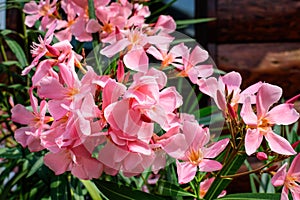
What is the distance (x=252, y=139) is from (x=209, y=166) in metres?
0.06

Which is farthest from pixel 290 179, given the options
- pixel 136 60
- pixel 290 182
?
pixel 136 60

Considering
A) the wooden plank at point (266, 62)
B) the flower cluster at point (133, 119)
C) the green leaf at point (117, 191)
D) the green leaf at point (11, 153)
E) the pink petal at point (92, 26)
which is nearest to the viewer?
the flower cluster at point (133, 119)

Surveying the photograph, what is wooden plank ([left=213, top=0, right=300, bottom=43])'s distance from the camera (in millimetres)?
1947

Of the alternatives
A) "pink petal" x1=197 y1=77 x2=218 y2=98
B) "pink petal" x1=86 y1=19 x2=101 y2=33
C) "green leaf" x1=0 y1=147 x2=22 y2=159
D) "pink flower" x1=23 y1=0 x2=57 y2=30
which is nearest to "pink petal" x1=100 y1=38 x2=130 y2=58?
"pink petal" x1=197 y1=77 x2=218 y2=98

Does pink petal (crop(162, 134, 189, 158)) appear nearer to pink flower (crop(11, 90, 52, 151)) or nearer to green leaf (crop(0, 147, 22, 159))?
pink flower (crop(11, 90, 52, 151))

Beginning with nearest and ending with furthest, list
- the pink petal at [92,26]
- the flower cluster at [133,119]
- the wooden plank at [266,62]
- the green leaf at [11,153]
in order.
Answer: the flower cluster at [133,119]
the pink petal at [92,26]
the green leaf at [11,153]
the wooden plank at [266,62]

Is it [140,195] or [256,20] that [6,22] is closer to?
[256,20]

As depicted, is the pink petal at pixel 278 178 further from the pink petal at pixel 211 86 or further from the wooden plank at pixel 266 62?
the wooden plank at pixel 266 62

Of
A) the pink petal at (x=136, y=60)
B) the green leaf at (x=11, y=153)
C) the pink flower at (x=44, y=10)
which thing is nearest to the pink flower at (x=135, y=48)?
the pink petal at (x=136, y=60)

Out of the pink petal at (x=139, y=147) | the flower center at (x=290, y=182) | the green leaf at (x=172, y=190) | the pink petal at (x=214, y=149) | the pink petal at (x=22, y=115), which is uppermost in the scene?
the pink petal at (x=139, y=147)

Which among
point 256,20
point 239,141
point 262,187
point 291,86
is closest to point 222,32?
point 256,20

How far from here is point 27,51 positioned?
1083 mm

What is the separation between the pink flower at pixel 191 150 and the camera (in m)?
0.48

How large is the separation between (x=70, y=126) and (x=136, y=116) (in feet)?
0.22
